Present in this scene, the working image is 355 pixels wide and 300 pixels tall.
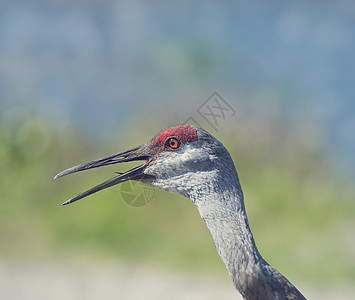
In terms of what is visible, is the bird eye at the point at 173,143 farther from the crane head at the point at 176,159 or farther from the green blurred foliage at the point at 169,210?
the green blurred foliage at the point at 169,210

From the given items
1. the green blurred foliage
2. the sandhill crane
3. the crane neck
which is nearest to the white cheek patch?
the sandhill crane

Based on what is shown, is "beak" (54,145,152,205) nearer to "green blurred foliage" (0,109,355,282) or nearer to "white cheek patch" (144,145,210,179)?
"white cheek patch" (144,145,210,179)

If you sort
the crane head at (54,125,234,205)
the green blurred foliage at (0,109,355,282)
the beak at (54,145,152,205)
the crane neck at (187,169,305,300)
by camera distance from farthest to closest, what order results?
the green blurred foliage at (0,109,355,282), the beak at (54,145,152,205), the crane head at (54,125,234,205), the crane neck at (187,169,305,300)

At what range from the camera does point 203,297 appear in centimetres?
630

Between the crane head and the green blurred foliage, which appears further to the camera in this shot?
the green blurred foliage

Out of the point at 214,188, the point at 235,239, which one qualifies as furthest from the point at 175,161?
the point at 235,239

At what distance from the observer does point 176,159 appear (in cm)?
253

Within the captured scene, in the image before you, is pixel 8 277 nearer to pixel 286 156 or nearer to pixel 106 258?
pixel 106 258

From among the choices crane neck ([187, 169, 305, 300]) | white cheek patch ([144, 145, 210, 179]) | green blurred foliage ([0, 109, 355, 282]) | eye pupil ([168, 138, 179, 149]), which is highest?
green blurred foliage ([0, 109, 355, 282])

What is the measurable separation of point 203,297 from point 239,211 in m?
4.20

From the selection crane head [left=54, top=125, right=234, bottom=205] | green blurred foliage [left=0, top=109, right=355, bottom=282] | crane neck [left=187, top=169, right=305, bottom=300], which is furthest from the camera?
green blurred foliage [left=0, top=109, right=355, bottom=282]

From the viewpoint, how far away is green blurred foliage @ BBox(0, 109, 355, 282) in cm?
755

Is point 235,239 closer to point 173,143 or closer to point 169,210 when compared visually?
point 173,143

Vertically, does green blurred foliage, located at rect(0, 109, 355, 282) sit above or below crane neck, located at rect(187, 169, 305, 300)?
above
